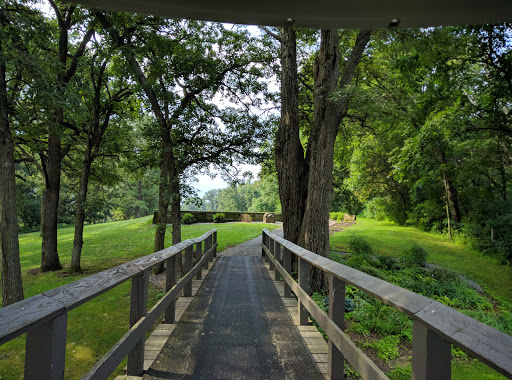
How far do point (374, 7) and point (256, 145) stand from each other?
31.0 feet

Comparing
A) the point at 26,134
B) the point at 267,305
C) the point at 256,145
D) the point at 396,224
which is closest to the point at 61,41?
the point at 26,134

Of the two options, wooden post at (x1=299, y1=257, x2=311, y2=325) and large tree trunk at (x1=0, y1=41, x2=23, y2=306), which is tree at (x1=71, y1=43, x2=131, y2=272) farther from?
wooden post at (x1=299, y1=257, x2=311, y2=325)

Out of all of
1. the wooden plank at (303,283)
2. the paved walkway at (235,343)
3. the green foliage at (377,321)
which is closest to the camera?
the paved walkway at (235,343)

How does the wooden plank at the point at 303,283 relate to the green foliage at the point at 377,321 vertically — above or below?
above

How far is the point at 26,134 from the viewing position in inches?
426

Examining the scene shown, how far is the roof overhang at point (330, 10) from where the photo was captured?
6.54 feet

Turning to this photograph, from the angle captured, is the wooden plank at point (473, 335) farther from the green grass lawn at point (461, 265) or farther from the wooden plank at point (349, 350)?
the green grass lawn at point (461, 265)

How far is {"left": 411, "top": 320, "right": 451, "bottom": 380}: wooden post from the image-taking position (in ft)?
4.14

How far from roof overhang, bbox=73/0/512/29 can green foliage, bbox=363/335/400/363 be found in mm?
4353

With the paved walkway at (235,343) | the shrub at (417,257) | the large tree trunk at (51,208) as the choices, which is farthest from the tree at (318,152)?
the large tree trunk at (51,208)

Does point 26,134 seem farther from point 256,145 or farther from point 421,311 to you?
point 421,311

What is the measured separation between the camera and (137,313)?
259cm

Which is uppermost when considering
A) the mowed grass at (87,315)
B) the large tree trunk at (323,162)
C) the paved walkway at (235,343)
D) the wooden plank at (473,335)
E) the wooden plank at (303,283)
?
the large tree trunk at (323,162)

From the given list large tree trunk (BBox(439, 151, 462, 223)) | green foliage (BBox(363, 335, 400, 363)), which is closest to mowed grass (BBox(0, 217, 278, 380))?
green foliage (BBox(363, 335, 400, 363))
